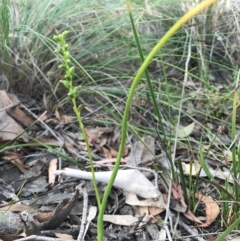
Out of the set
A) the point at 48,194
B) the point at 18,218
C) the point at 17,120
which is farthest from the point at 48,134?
the point at 18,218

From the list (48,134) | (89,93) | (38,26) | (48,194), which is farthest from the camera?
(38,26)

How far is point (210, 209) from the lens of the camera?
134 cm

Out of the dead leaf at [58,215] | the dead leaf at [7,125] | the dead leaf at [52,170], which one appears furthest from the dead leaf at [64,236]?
the dead leaf at [7,125]

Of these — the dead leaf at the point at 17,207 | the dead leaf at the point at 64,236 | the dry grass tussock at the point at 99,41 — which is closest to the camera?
the dead leaf at the point at 64,236

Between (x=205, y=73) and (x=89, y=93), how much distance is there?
54 cm

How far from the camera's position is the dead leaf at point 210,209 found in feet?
4.30

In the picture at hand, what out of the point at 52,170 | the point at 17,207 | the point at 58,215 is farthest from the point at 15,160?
the point at 58,215

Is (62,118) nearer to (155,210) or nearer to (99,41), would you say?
(99,41)

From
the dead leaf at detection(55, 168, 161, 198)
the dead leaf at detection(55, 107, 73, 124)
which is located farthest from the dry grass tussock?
the dead leaf at detection(55, 168, 161, 198)

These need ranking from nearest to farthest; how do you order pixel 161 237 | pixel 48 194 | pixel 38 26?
pixel 161 237 → pixel 48 194 → pixel 38 26

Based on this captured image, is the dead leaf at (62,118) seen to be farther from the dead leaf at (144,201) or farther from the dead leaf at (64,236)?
the dead leaf at (64,236)

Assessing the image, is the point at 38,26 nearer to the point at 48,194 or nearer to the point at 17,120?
the point at 17,120

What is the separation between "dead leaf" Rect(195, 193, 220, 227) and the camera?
131 cm

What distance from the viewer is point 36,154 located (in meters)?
1.64
